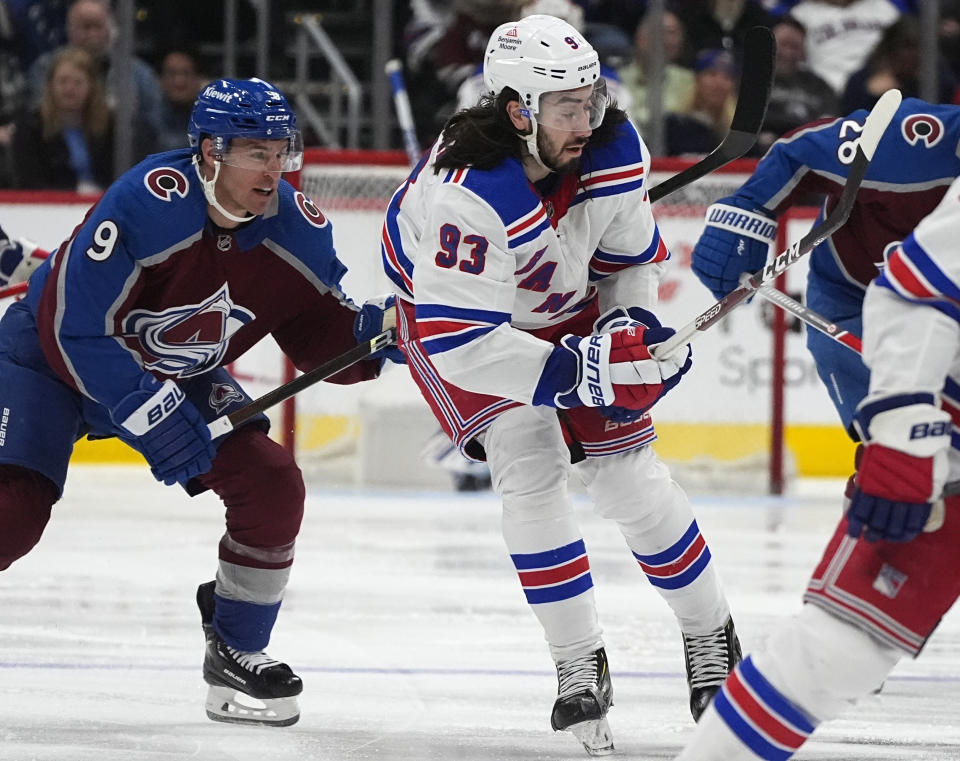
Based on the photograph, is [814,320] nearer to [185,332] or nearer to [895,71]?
[185,332]

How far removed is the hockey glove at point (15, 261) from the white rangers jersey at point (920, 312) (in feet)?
6.24

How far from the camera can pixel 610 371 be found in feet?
7.57

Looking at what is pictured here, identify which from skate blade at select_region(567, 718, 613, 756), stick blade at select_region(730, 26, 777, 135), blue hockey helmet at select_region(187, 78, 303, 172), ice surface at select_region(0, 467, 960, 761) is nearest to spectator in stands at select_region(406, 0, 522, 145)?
ice surface at select_region(0, 467, 960, 761)

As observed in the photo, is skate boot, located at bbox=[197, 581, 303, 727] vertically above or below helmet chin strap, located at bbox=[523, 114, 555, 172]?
below

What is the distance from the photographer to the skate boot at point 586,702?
2.39 meters

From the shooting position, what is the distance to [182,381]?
8.90 feet

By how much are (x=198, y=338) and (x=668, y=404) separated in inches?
131

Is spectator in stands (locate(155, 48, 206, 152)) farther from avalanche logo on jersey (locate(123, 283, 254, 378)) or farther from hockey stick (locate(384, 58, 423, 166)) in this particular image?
avalanche logo on jersey (locate(123, 283, 254, 378))

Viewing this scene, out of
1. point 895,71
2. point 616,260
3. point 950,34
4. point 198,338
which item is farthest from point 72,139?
point 616,260

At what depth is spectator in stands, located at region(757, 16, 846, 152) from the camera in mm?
6512

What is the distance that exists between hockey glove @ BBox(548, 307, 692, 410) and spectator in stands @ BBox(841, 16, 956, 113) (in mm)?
4187

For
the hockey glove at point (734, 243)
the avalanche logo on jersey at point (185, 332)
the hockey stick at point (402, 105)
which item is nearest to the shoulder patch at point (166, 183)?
the avalanche logo on jersey at point (185, 332)

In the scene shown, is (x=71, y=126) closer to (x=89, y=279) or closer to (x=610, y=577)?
(x=610, y=577)

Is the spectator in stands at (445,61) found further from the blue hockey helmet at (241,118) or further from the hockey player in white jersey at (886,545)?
the hockey player in white jersey at (886,545)
